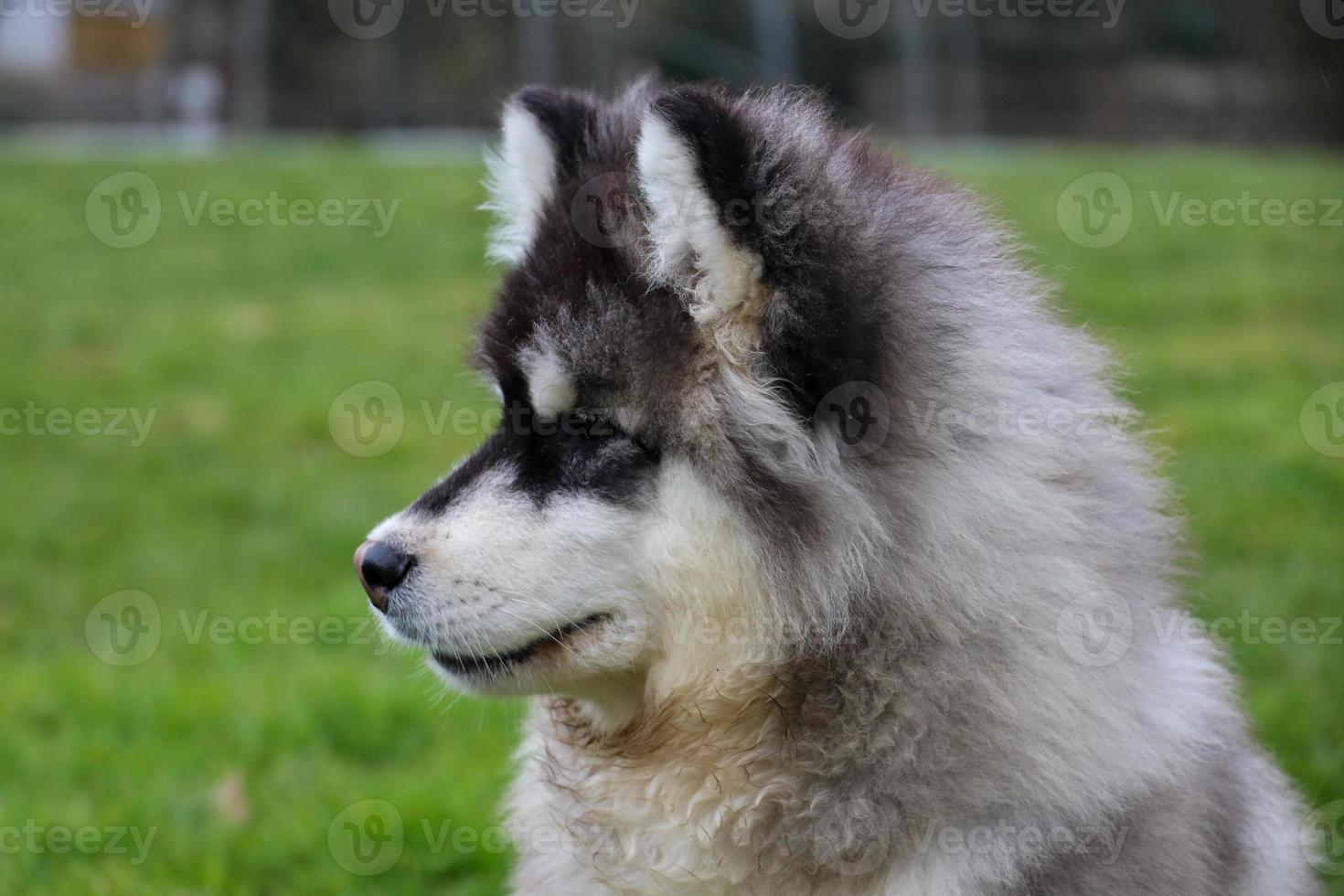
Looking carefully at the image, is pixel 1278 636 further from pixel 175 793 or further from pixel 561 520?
pixel 175 793

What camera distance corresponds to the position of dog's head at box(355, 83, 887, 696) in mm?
2535

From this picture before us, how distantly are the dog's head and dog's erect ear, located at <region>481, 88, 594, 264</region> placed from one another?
0.25m

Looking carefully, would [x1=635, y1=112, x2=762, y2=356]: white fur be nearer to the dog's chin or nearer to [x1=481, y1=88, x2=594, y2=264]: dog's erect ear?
[x1=481, y1=88, x2=594, y2=264]: dog's erect ear

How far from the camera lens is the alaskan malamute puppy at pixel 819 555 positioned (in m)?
2.59

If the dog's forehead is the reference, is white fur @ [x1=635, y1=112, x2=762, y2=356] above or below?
above

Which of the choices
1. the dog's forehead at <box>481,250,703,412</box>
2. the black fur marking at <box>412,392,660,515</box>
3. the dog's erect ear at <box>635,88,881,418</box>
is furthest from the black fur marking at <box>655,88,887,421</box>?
the black fur marking at <box>412,392,660,515</box>

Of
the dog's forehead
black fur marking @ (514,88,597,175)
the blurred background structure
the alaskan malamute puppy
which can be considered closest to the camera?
the alaskan malamute puppy

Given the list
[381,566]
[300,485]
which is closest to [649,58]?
[300,485]

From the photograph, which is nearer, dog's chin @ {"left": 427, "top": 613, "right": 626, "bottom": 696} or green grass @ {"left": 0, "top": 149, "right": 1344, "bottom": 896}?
dog's chin @ {"left": 427, "top": 613, "right": 626, "bottom": 696}

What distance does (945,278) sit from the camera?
8.99 feet

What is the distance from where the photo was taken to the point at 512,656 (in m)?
2.86

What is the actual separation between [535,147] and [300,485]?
4416mm

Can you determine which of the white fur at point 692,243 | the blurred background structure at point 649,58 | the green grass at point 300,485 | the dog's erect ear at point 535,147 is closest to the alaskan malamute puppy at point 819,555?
the white fur at point 692,243

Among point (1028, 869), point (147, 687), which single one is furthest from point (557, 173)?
point (147, 687)
